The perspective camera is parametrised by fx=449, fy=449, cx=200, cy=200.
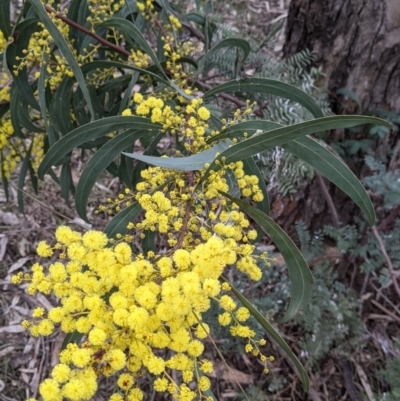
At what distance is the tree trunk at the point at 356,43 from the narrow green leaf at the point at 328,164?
41.6 inches

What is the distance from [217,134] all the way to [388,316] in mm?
1520

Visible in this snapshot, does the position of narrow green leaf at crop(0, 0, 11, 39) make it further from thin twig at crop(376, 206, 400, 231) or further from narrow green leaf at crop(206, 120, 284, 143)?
thin twig at crop(376, 206, 400, 231)

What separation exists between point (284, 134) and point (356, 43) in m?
1.19

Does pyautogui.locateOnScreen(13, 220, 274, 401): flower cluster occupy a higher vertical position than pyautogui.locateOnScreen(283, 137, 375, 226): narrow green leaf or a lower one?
lower

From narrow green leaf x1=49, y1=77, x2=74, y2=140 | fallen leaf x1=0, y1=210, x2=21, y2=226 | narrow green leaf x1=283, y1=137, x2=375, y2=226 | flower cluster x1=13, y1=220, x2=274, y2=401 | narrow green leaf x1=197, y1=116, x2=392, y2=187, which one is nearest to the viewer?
flower cluster x1=13, y1=220, x2=274, y2=401

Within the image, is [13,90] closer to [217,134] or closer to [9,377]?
[217,134]

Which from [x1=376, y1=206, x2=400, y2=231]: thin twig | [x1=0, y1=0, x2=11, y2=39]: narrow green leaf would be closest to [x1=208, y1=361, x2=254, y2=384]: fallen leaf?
[x1=376, y1=206, x2=400, y2=231]: thin twig

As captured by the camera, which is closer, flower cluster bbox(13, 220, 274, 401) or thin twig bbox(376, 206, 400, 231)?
flower cluster bbox(13, 220, 274, 401)

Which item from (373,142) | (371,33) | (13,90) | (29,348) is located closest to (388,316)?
(373,142)

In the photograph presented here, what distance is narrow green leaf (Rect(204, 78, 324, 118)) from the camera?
1.25 m

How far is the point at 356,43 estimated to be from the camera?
5.83 feet

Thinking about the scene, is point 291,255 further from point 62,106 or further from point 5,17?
point 5,17

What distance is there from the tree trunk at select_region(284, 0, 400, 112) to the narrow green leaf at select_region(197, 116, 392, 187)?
1.09m

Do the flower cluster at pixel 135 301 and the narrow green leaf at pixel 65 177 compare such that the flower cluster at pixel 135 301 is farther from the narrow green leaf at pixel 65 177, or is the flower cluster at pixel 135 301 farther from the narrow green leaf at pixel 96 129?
the narrow green leaf at pixel 65 177
